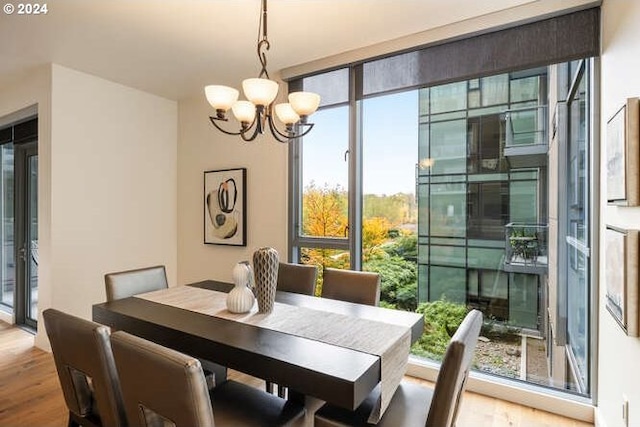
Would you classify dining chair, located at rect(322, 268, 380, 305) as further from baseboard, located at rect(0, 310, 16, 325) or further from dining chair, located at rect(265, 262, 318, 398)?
baseboard, located at rect(0, 310, 16, 325)

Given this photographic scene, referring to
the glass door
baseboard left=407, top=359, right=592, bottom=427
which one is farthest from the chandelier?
the glass door

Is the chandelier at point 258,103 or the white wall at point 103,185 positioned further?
the white wall at point 103,185

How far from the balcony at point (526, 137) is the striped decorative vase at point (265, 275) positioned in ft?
6.34

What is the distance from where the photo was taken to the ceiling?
95.9 inches

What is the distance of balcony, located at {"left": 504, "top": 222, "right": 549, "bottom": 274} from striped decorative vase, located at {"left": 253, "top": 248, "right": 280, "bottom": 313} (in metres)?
1.82

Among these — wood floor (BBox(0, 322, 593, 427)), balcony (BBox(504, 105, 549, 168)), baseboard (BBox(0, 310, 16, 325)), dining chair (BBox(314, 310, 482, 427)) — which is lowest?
wood floor (BBox(0, 322, 593, 427))

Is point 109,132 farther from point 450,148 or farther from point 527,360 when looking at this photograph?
point 527,360

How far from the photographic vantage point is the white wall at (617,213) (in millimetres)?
1622

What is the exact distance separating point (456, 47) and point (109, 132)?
3.46 metres

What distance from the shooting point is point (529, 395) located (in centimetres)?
251

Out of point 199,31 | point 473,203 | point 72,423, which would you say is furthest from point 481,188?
point 72,423

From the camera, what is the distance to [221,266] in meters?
4.09

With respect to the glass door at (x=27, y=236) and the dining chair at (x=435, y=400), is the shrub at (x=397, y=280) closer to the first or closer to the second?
the dining chair at (x=435, y=400)

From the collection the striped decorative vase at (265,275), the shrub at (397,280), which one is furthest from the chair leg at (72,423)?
the shrub at (397,280)
